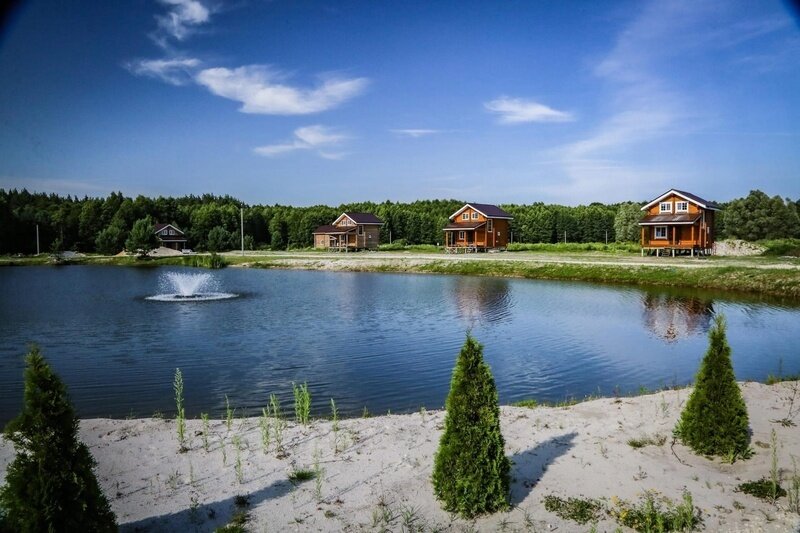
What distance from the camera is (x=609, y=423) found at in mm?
9102

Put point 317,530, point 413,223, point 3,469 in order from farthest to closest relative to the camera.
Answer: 1. point 413,223
2. point 3,469
3. point 317,530

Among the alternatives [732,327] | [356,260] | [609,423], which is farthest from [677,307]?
[356,260]

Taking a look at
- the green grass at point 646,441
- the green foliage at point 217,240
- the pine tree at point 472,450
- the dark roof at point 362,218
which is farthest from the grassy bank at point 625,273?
the green foliage at point 217,240

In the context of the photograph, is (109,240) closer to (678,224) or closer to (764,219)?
(678,224)

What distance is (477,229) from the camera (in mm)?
69750

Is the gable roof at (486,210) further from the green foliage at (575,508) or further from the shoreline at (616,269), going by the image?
the green foliage at (575,508)

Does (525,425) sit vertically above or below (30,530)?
below

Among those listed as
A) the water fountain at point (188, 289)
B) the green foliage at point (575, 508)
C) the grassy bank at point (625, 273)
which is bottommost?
the green foliage at point (575, 508)

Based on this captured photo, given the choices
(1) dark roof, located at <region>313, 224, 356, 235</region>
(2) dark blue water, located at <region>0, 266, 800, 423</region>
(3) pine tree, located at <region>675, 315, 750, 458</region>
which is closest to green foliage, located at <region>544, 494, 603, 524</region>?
(3) pine tree, located at <region>675, 315, 750, 458</region>

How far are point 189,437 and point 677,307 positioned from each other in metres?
26.5

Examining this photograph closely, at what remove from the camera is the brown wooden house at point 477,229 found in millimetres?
69688

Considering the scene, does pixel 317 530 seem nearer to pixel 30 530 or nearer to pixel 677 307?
pixel 30 530

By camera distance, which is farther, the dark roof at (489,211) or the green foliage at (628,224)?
the green foliage at (628,224)

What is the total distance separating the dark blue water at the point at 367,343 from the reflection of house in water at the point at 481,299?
7.5 inches
